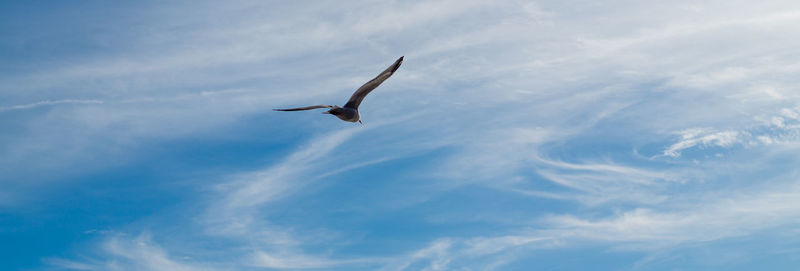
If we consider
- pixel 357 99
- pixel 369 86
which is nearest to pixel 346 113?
pixel 357 99

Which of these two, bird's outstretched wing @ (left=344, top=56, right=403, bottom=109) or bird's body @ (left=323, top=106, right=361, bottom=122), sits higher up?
bird's outstretched wing @ (left=344, top=56, right=403, bottom=109)

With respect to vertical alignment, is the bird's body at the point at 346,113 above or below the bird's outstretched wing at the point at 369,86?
below

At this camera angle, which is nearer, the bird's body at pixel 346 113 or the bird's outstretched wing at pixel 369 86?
the bird's outstretched wing at pixel 369 86

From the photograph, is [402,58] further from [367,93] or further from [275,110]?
[275,110]

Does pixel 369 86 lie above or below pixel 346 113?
above

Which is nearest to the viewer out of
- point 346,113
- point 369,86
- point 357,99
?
point 346,113

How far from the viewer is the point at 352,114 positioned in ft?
139

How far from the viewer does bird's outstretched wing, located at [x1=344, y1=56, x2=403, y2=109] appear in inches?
1571

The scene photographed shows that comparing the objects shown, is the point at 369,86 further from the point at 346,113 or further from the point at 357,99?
the point at 346,113

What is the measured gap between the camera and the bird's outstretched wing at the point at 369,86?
39906 millimetres

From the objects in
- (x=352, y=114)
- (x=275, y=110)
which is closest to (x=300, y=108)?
(x=275, y=110)

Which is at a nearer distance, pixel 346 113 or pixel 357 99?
pixel 346 113

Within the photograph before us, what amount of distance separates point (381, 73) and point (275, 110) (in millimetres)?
8753

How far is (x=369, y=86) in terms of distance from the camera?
42375 millimetres
